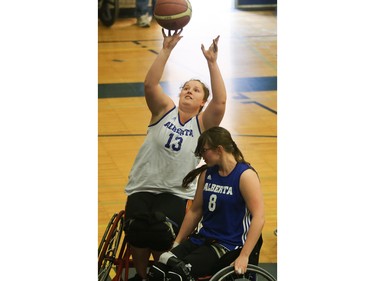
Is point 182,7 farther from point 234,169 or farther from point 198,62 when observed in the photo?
point 198,62

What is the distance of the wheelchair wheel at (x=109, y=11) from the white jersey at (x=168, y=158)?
985 cm

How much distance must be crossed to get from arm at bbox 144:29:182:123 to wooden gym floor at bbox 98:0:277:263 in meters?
1.32

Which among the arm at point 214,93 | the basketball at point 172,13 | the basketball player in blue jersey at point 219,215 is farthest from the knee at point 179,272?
the basketball at point 172,13

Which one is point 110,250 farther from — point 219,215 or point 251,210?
point 251,210

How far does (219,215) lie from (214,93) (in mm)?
629

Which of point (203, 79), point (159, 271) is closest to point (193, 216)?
point (159, 271)

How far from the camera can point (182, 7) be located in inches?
178

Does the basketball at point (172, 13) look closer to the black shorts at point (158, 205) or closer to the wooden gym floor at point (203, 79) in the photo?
the black shorts at point (158, 205)

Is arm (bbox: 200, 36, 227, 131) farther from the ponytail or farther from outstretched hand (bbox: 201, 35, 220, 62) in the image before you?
the ponytail

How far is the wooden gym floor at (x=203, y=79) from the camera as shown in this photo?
7.02 m

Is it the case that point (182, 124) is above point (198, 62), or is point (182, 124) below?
above

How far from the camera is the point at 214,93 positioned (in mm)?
4379
